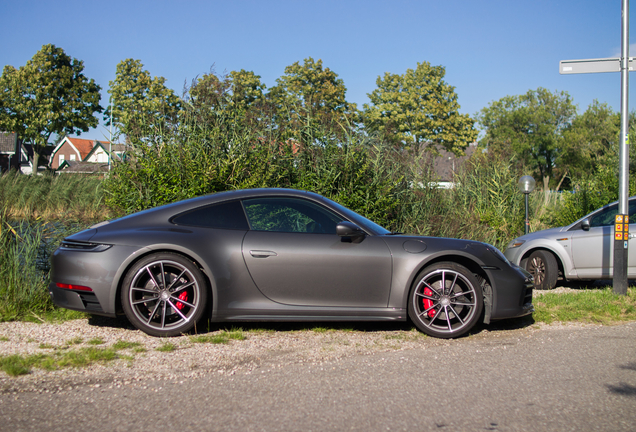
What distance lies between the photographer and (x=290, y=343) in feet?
15.6

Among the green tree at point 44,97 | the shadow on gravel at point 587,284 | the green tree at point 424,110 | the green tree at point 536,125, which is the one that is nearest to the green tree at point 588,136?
the green tree at point 536,125

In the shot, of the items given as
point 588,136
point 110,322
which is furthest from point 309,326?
point 588,136

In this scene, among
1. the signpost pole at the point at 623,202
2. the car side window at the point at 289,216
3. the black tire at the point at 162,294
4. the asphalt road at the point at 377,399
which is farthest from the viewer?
the signpost pole at the point at 623,202

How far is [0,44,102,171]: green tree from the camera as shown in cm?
4528

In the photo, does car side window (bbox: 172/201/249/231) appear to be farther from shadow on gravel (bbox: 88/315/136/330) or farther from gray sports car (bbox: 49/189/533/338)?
shadow on gravel (bbox: 88/315/136/330)

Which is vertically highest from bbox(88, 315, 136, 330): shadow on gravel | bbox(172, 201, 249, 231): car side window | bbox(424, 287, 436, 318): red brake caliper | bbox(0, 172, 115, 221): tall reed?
bbox(0, 172, 115, 221): tall reed

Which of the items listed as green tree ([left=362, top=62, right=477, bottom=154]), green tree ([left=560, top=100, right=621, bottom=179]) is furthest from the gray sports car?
green tree ([left=560, top=100, right=621, bottom=179])

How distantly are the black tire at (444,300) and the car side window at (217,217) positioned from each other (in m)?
1.76

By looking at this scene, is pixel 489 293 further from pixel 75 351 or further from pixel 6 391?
pixel 6 391

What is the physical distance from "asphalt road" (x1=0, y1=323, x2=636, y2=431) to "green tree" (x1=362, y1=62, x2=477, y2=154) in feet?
148

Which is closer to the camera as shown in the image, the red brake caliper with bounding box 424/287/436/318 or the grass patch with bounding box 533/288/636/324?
the red brake caliper with bounding box 424/287/436/318

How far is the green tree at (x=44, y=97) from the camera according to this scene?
4528cm

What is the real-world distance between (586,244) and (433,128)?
42.2 meters

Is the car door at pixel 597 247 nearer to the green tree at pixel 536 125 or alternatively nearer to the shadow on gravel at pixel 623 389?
the shadow on gravel at pixel 623 389
